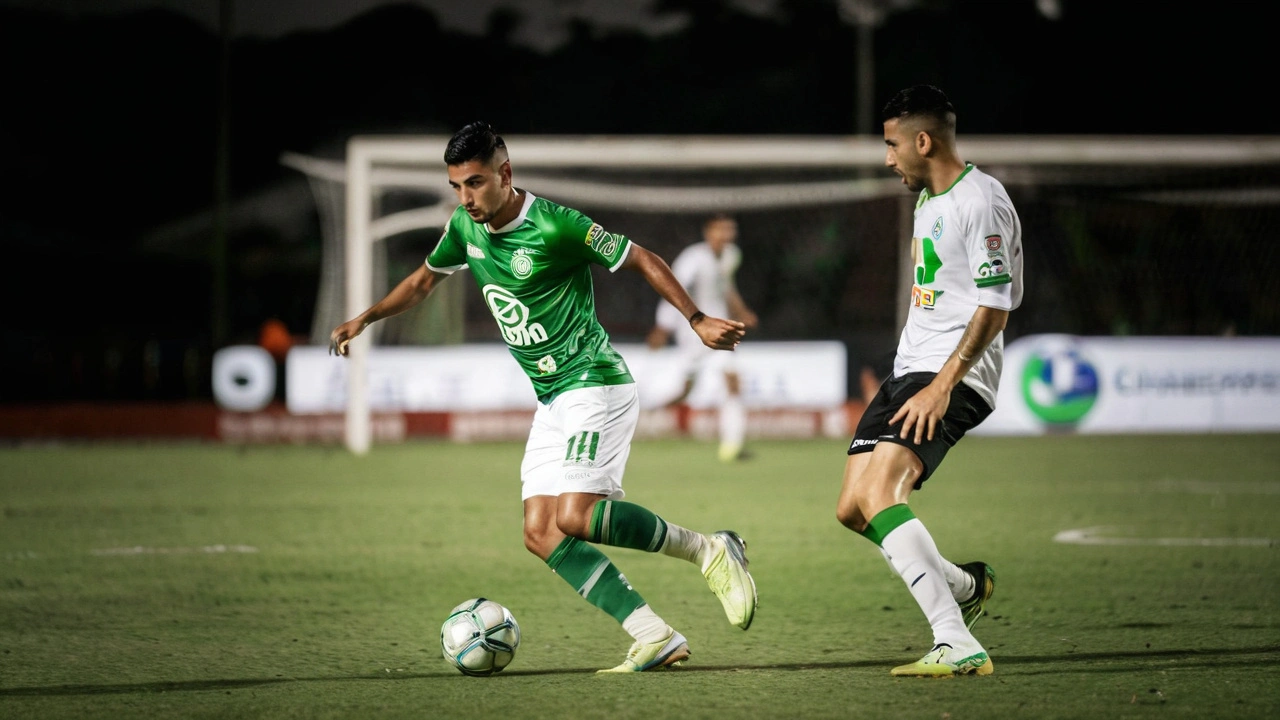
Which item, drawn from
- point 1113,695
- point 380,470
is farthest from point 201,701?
point 380,470

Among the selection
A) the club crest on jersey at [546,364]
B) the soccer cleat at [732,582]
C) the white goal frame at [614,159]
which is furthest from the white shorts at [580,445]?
the white goal frame at [614,159]

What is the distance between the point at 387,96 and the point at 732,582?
127 feet

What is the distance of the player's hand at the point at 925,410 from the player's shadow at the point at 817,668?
0.91 metres

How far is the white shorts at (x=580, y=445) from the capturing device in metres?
5.50

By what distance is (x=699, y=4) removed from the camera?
41.6 meters

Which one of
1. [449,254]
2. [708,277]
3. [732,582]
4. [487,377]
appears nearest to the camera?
[732,582]

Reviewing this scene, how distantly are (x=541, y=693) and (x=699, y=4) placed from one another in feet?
125

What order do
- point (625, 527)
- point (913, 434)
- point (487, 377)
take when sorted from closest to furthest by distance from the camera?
point (913, 434) → point (625, 527) → point (487, 377)

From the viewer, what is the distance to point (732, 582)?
561 cm

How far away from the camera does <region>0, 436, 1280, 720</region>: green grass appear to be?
197 inches

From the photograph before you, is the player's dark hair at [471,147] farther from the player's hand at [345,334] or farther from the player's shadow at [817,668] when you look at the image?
the player's shadow at [817,668]

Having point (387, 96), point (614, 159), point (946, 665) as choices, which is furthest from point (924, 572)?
point (387, 96)

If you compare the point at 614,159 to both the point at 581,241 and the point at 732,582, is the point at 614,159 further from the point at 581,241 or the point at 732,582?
the point at 732,582

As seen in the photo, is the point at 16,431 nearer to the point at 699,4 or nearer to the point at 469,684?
the point at 469,684
